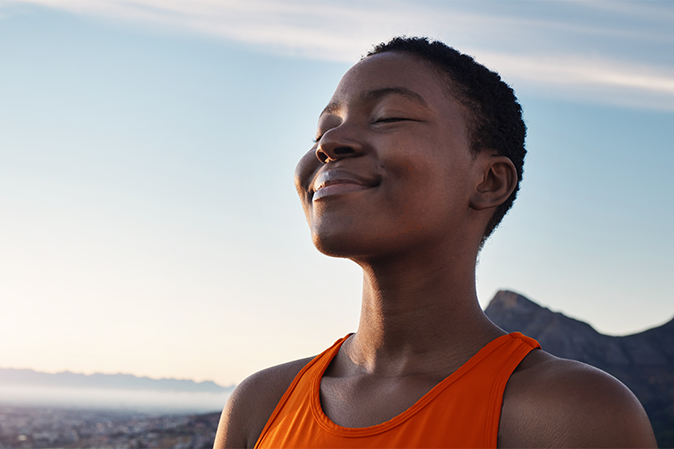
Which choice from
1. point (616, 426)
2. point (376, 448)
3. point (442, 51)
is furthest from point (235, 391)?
point (442, 51)

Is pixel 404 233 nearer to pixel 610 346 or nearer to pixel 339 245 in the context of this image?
pixel 339 245

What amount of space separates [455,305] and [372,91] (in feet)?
3.06

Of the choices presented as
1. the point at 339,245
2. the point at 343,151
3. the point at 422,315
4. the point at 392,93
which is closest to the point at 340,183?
the point at 343,151

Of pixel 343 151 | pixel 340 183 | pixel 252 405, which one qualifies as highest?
pixel 343 151

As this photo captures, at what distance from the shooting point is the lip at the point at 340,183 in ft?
6.79

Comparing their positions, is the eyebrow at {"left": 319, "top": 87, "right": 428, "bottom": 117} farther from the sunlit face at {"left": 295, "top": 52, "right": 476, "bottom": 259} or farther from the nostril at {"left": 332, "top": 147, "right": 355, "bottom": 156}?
the nostril at {"left": 332, "top": 147, "right": 355, "bottom": 156}

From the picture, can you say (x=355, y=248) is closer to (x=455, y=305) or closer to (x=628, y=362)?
(x=455, y=305)

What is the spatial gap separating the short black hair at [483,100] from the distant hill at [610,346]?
30307 mm

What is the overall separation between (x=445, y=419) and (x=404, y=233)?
65 centimetres

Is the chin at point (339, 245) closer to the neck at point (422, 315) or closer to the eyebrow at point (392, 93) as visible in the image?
the neck at point (422, 315)

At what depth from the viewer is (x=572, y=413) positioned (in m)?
1.68

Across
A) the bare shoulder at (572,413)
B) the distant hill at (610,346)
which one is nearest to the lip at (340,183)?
the bare shoulder at (572,413)

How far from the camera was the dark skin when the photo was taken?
2.01m

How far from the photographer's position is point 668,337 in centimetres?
3659
